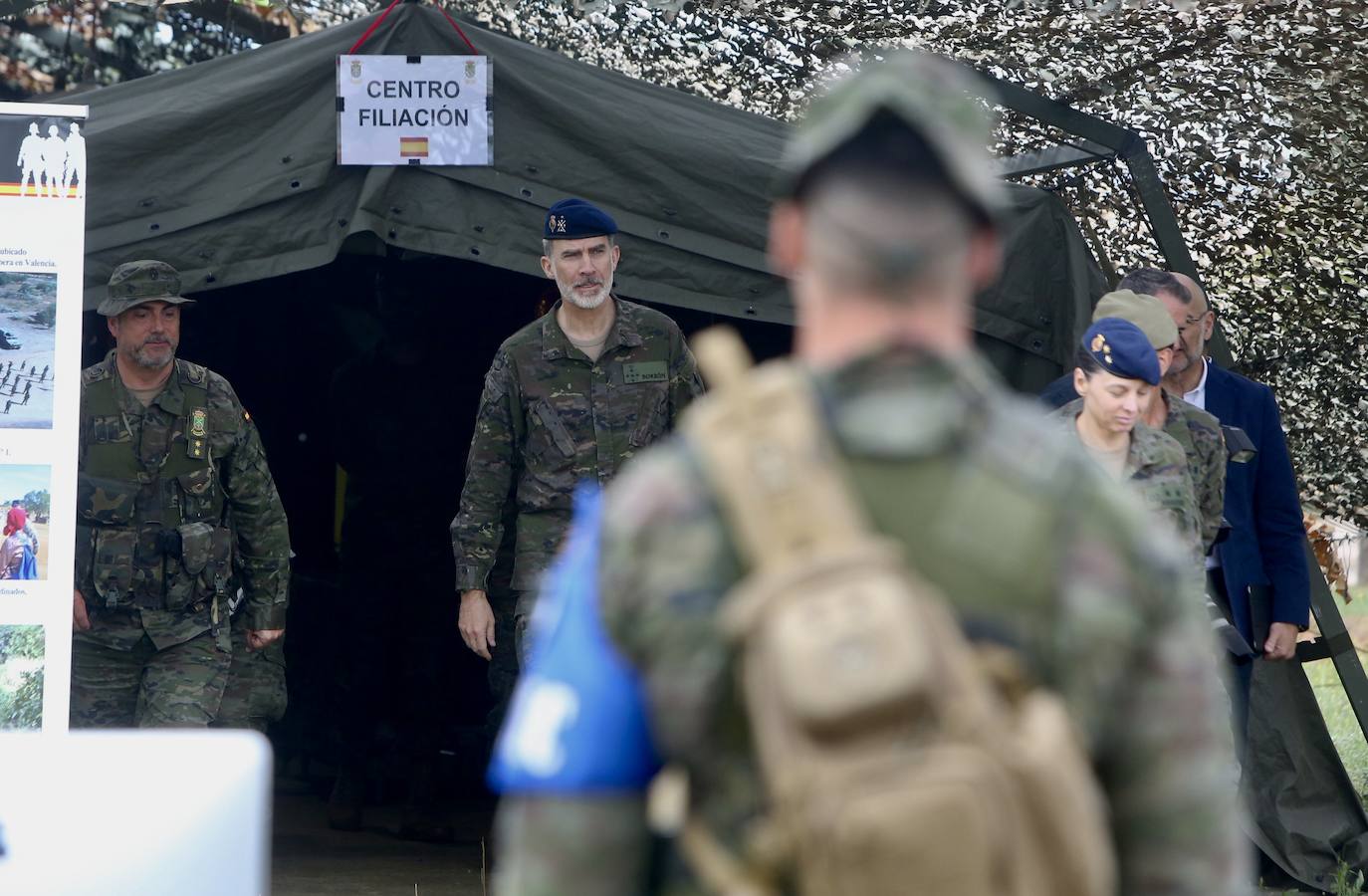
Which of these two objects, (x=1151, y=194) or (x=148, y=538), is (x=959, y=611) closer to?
(x=148, y=538)

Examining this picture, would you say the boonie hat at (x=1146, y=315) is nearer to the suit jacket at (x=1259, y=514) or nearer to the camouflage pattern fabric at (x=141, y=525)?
the suit jacket at (x=1259, y=514)

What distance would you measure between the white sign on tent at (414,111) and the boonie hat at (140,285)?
2.06 feet

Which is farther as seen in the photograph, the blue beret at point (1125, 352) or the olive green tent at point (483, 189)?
the olive green tent at point (483, 189)

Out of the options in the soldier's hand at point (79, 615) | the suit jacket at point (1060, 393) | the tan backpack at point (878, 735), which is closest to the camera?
the tan backpack at point (878, 735)

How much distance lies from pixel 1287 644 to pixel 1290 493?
469 mm

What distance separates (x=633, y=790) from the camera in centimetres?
156

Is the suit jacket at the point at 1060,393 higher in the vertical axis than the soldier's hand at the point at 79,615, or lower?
higher

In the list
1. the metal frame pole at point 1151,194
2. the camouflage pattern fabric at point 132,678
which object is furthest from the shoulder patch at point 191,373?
the metal frame pole at point 1151,194

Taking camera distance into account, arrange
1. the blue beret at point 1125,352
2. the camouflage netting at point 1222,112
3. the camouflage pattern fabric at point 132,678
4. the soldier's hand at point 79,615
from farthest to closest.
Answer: the camouflage netting at point 1222,112
the camouflage pattern fabric at point 132,678
the soldier's hand at point 79,615
the blue beret at point 1125,352

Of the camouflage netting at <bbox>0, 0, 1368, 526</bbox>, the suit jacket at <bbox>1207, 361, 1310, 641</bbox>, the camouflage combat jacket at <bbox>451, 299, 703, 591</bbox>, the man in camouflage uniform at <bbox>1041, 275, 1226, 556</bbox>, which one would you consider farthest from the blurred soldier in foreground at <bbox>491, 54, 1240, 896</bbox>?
the camouflage netting at <bbox>0, 0, 1368, 526</bbox>

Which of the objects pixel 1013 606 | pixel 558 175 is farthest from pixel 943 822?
pixel 558 175

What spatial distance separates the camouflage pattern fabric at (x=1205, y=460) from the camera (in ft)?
16.9

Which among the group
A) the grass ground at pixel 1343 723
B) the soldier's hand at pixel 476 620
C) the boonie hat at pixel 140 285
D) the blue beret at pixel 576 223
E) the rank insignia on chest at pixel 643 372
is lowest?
the grass ground at pixel 1343 723

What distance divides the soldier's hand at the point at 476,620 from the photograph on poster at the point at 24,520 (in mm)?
1310
